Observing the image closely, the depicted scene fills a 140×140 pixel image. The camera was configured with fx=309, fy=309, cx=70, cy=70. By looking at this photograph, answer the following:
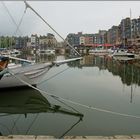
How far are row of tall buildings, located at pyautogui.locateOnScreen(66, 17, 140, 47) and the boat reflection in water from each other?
4204 centimetres

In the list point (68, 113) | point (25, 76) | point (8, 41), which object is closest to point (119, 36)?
point (8, 41)

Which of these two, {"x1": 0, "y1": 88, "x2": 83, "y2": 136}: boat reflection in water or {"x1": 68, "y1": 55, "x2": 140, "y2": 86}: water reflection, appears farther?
{"x1": 68, "y1": 55, "x2": 140, "y2": 86}: water reflection

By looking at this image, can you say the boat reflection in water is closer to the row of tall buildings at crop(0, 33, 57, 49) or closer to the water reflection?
the row of tall buildings at crop(0, 33, 57, 49)

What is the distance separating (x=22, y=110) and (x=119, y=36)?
10680 centimetres

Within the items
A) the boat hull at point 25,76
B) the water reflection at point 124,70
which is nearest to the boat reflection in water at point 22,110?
the boat hull at point 25,76

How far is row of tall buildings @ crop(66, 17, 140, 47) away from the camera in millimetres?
95625

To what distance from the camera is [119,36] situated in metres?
117

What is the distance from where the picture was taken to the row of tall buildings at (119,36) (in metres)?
95.6

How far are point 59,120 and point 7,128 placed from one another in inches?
74.5

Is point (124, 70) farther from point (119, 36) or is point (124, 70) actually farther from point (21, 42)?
point (119, 36)

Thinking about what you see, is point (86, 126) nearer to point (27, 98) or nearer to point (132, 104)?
point (132, 104)

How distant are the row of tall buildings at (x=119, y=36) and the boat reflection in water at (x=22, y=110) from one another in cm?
4204

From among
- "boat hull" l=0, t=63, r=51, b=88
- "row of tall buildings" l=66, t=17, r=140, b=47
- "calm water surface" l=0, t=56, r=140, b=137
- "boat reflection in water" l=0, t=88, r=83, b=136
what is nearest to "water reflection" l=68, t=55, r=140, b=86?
"calm water surface" l=0, t=56, r=140, b=137

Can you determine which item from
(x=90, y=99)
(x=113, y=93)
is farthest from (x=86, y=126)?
(x=113, y=93)
